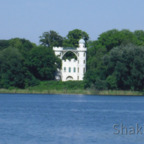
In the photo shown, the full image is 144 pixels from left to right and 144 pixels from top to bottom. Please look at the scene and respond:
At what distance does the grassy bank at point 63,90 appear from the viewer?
74.8 metres

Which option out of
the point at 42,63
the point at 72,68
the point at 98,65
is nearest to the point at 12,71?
the point at 42,63

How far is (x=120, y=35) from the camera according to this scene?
106 metres

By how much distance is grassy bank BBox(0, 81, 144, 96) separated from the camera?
74.8 meters

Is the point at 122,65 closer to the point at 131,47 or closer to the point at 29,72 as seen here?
the point at 131,47

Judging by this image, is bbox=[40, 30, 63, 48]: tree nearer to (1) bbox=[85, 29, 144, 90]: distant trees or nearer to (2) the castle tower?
(2) the castle tower

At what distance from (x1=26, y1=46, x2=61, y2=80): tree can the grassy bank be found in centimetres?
450

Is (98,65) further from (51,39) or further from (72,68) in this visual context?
(51,39)

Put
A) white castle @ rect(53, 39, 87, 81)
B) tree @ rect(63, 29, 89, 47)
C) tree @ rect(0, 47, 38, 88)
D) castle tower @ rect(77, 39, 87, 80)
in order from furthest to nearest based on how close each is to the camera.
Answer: tree @ rect(63, 29, 89, 47)
castle tower @ rect(77, 39, 87, 80)
white castle @ rect(53, 39, 87, 81)
tree @ rect(0, 47, 38, 88)

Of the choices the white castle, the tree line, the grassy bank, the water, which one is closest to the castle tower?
the white castle

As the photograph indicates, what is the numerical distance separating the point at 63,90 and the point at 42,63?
1325 centimetres

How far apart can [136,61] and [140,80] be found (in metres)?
2.89

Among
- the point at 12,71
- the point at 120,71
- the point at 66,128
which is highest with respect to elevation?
the point at 12,71

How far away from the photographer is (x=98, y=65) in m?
86.2

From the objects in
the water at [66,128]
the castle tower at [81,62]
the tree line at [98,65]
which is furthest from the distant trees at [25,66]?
the water at [66,128]
